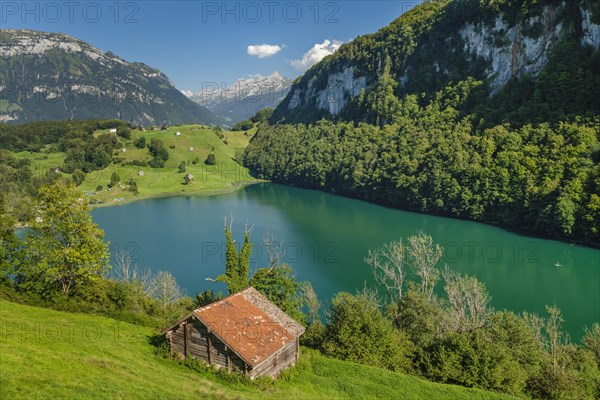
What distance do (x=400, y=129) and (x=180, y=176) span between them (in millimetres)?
84505

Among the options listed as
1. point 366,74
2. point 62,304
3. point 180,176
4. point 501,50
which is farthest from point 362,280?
point 366,74

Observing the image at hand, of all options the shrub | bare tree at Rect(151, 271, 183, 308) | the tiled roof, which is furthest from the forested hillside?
the tiled roof

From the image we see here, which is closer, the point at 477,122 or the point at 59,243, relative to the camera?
the point at 59,243

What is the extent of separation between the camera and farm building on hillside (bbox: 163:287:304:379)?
2181 centimetres

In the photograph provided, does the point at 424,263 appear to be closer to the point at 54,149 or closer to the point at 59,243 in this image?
the point at 59,243

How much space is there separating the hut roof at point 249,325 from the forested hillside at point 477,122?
217 ft

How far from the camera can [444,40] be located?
465 ft

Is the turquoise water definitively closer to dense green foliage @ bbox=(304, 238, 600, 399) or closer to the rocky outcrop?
dense green foliage @ bbox=(304, 238, 600, 399)

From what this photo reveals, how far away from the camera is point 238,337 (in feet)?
73.0

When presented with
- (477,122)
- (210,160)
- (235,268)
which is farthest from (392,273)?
(210,160)

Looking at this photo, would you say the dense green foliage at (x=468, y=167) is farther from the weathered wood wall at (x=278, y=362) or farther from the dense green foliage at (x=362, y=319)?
the weathered wood wall at (x=278, y=362)

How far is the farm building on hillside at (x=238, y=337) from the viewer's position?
859 inches

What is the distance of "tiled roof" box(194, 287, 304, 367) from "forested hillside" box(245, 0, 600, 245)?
217 feet

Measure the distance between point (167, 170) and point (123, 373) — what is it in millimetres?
152742
